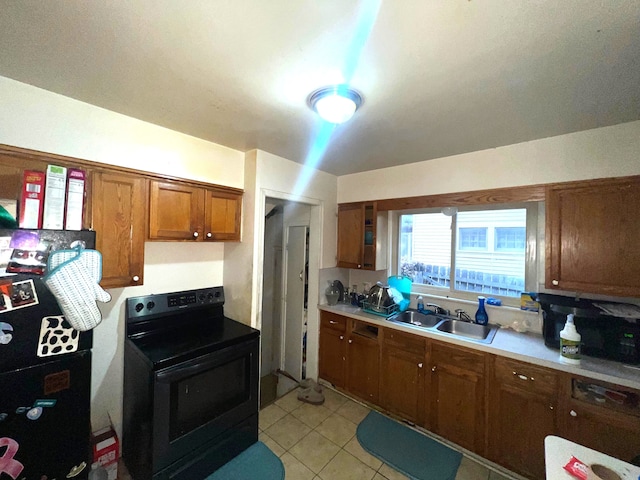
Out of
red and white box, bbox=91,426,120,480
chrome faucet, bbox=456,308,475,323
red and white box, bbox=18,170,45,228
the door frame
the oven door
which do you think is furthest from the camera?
the door frame

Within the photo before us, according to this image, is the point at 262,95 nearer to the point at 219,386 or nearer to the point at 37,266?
the point at 37,266

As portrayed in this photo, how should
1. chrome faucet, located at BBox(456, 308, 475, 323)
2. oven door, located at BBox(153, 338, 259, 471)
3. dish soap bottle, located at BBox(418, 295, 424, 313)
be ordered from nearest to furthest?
oven door, located at BBox(153, 338, 259, 471) → chrome faucet, located at BBox(456, 308, 475, 323) → dish soap bottle, located at BBox(418, 295, 424, 313)

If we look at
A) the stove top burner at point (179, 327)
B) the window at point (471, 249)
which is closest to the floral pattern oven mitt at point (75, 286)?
the stove top burner at point (179, 327)

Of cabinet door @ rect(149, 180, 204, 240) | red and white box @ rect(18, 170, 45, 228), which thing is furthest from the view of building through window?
red and white box @ rect(18, 170, 45, 228)

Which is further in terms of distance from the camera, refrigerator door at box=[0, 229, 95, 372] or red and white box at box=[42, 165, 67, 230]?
red and white box at box=[42, 165, 67, 230]

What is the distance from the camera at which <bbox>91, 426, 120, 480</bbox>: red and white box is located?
1625mm

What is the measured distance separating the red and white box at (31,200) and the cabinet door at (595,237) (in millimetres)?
3089

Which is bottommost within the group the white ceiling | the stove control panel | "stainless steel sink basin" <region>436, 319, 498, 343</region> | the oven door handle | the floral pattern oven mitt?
the oven door handle

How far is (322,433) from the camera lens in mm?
2166

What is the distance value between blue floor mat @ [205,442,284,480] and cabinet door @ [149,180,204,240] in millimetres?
1631

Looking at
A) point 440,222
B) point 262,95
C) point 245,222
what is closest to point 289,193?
point 245,222

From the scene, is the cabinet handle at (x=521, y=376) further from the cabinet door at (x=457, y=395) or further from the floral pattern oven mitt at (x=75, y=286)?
the floral pattern oven mitt at (x=75, y=286)

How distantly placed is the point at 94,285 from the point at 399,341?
2183 millimetres

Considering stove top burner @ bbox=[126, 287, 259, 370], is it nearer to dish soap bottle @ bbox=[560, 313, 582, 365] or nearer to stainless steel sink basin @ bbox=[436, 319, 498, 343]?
stainless steel sink basin @ bbox=[436, 319, 498, 343]
